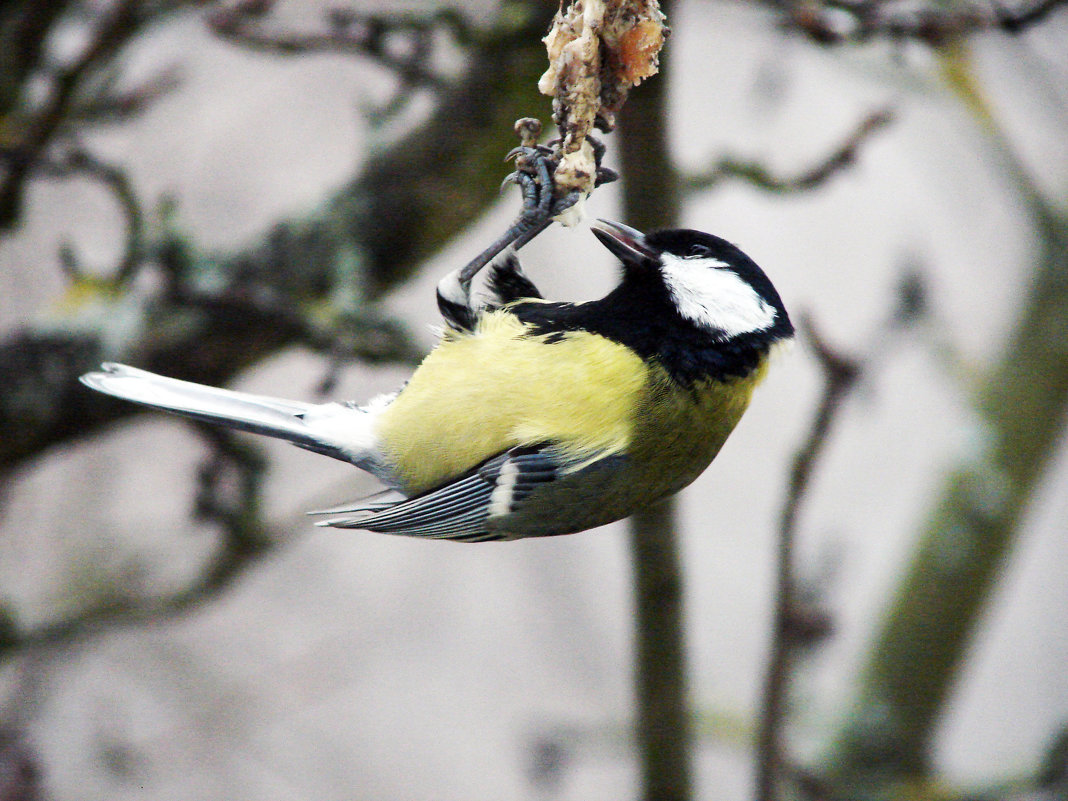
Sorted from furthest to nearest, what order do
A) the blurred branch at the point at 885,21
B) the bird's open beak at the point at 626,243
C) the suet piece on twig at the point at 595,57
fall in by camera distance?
the blurred branch at the point at 885,21 < the bird's open beak at the point at 626,243 < the suet piece on twig at the point at 595,57

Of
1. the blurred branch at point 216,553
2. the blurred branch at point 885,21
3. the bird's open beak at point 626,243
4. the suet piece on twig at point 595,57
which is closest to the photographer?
the suet piece on twig at point 595,57

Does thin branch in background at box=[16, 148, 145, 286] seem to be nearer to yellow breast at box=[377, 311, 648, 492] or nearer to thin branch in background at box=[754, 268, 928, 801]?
yellow breast at box=[377, 311, 648, 492]

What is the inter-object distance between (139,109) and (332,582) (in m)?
1.99

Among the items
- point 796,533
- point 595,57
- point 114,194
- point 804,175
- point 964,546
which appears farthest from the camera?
point 964,546

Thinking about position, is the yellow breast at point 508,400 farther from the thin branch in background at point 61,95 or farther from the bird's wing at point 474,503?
the thin branch in background at point 61,95

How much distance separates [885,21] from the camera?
1341 millimetres

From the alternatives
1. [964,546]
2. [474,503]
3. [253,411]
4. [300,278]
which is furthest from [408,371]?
[964,546]

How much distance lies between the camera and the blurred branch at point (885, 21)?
51.5 inches

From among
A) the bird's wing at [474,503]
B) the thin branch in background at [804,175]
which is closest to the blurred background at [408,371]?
the thin branch in background at [804,175]

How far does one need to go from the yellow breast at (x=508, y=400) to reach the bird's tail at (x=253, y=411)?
73 millimetres

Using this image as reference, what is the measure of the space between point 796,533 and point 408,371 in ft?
2.25

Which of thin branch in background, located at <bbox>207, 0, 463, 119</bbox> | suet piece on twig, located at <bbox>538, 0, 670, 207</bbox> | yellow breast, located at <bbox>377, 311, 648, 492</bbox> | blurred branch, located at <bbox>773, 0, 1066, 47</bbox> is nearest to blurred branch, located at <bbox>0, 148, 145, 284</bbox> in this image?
thin branch in background, located at <bbox>207, 0, 463, 119</bbox>

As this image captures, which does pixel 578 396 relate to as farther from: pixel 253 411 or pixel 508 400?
pixel 253 411

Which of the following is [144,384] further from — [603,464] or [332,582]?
[332,582]
